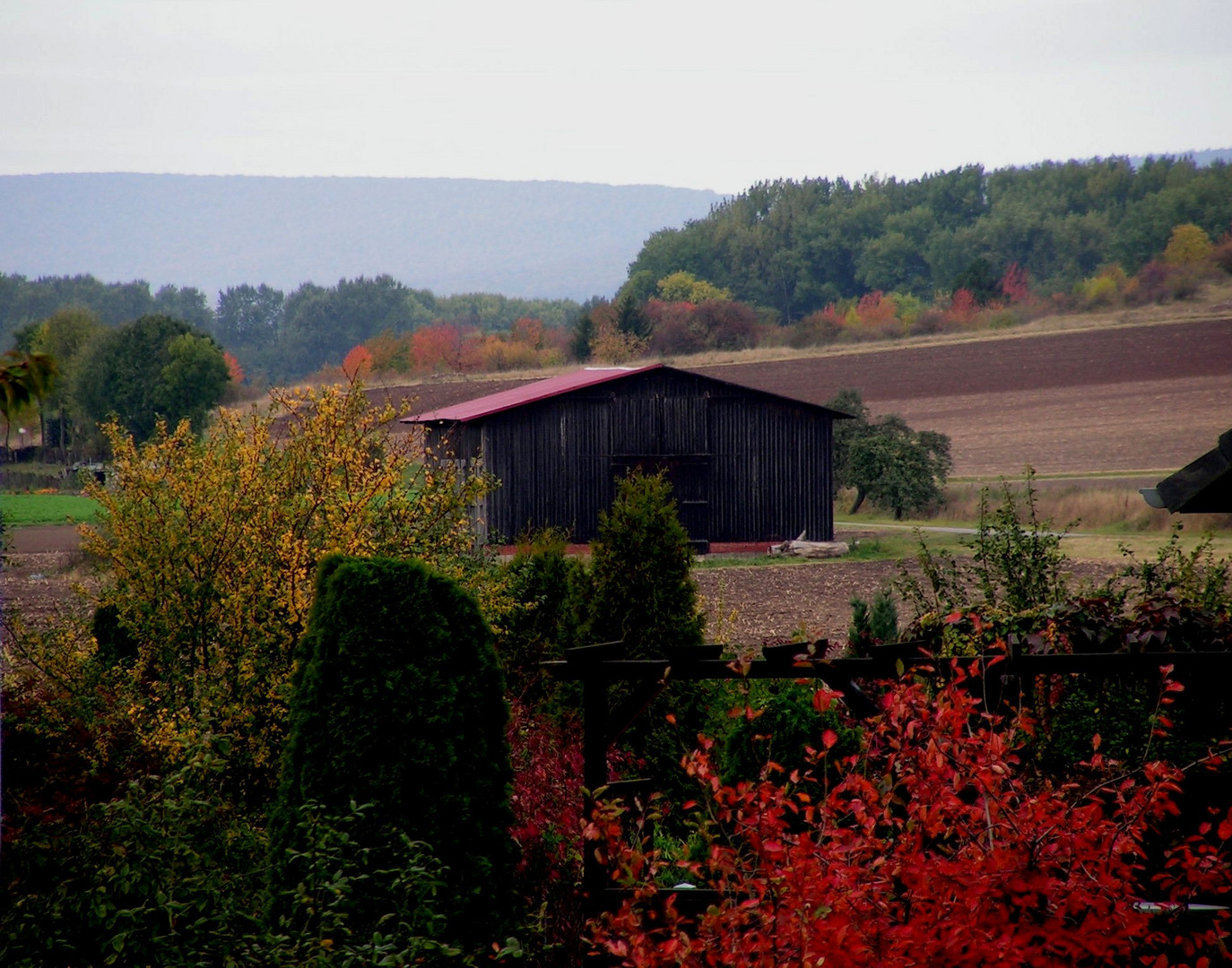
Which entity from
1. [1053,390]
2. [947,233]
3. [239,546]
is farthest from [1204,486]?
[947,233]

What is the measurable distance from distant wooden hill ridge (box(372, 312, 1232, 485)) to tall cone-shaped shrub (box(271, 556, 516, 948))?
142 ft

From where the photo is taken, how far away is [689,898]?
4.62 meters

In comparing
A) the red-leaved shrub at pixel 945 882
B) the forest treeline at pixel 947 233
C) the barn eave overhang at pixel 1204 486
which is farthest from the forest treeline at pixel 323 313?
the red-leaved shrub at pixel 945 882

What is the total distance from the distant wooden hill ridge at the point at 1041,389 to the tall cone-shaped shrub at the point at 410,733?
43.3 metres

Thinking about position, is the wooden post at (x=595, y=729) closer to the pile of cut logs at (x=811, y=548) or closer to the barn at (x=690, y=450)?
the pile of cut logs at (x=811, y=548)

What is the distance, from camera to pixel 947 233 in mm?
87000

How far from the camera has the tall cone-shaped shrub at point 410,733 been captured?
15.1 ft

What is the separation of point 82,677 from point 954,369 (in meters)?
55.6

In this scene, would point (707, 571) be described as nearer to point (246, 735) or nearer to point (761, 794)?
point (246, 735)

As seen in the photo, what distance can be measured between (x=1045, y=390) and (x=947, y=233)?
111 feet

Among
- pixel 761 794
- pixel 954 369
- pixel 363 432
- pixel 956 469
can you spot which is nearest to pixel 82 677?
pixel 363 432

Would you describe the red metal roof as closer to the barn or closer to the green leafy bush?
the barn

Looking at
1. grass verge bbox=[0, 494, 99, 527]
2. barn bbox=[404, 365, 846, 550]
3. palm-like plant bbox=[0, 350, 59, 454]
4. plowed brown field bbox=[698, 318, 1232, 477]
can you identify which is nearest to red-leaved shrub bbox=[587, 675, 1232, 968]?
palm-like plant bbox=[0, 350, 59, 454]

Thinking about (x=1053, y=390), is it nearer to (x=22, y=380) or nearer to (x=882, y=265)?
(x=882, y=265)
